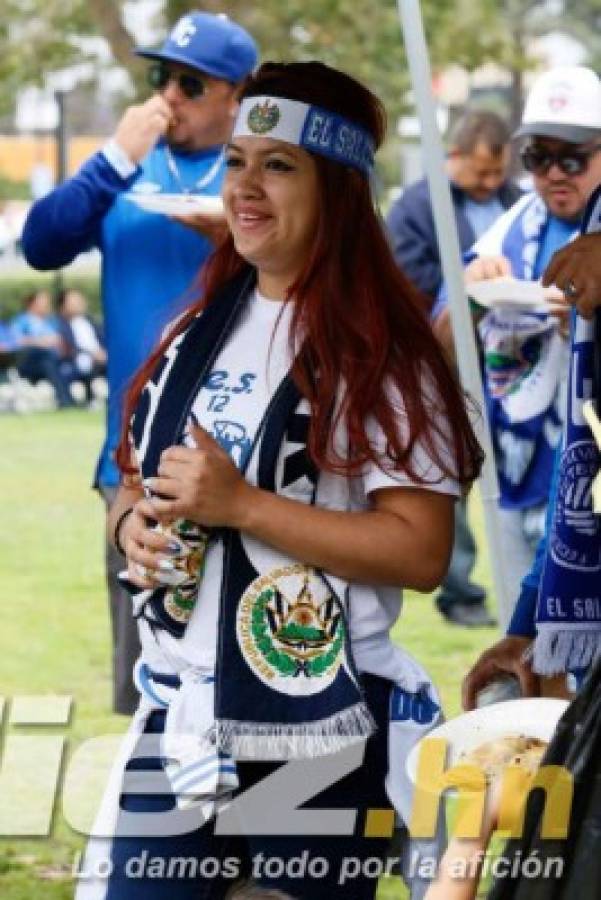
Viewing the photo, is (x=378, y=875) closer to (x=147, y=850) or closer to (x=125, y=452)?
(x=147, y=850)

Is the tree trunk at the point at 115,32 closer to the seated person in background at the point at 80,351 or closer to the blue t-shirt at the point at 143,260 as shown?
the seated person in background at the point at 80,351

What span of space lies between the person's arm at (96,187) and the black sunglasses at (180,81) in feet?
0.24

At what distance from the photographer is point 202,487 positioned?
3307 mm

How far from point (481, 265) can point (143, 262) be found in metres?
1.04

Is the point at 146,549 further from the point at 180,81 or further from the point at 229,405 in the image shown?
the point at 180,81

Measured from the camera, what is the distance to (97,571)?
12.0m

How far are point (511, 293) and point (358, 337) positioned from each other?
9.88 ft

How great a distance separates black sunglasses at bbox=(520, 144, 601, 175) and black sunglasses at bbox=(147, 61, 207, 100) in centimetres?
98

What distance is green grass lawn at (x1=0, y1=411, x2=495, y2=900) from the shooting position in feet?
20.5

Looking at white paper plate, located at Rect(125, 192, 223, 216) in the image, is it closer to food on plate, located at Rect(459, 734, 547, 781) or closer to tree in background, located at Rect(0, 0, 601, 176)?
food on plate, located at Rect(459, 734, 547, 781)

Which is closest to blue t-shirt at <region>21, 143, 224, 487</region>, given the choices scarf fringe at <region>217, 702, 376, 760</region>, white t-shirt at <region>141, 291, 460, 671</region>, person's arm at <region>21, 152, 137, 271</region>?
person's arm at <region>21, 152, 137, 271</region>

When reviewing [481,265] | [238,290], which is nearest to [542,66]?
[481,265]

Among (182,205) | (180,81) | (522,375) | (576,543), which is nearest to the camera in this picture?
(576,543)

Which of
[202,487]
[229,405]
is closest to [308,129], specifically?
[229,405]
